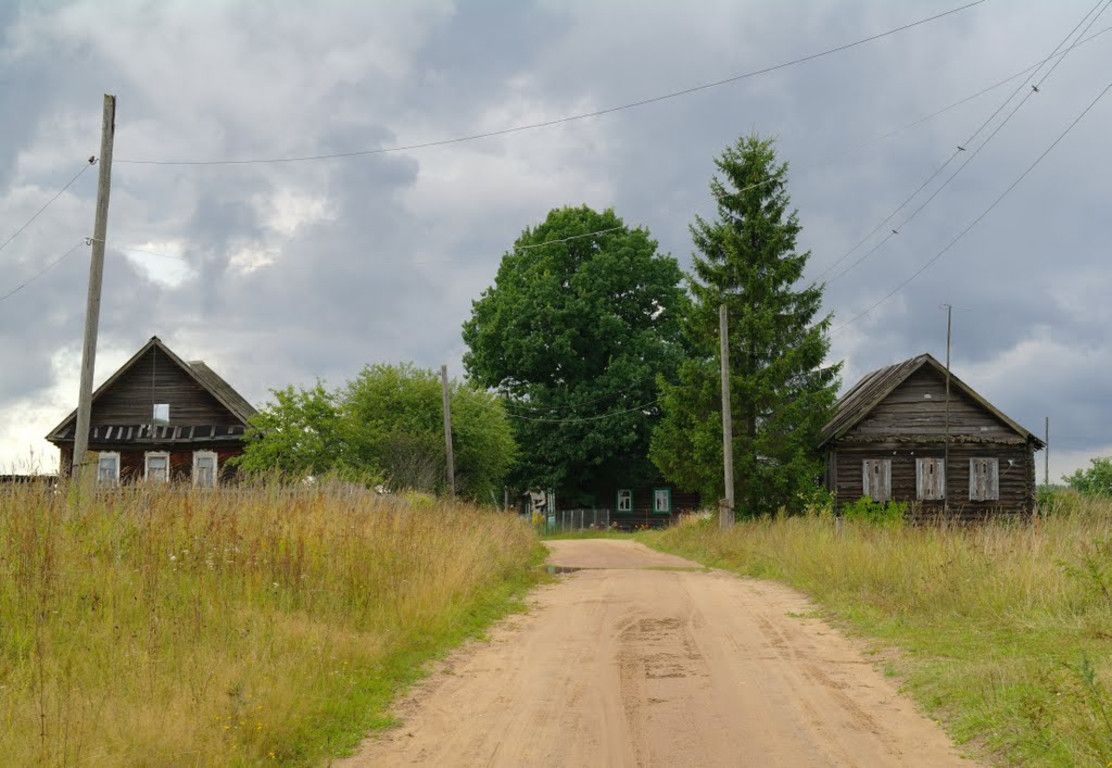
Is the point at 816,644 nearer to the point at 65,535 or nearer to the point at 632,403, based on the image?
the point at 65,535

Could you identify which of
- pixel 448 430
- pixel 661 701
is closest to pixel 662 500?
pixel 448 430

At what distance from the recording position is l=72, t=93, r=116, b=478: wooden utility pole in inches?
612

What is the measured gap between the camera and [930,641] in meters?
11.4

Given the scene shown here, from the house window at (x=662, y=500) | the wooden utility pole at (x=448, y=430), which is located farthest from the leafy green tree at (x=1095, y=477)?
the wooden utility pole at (x=448, y=430)

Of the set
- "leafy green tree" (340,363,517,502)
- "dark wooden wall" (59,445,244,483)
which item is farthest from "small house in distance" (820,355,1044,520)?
"dark wooden wall" (59,445,244,483)

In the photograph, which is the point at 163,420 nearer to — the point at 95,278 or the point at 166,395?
the point at 166,395

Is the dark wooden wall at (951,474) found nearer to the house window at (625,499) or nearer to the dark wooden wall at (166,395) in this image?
the house window at (625,499)

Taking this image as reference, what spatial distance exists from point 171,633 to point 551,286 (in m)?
44.5

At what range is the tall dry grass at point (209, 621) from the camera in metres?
7.12

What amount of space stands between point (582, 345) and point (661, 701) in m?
45.5

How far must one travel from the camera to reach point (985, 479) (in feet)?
139

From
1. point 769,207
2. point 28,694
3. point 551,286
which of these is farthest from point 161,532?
point 551,286

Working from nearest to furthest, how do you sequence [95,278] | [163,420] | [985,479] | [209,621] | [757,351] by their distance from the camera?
[209,621] → [95,278] → [757,351] → [985,479] → [163,420]

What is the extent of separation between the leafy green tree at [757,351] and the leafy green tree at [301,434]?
41.0 ft
